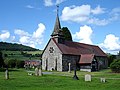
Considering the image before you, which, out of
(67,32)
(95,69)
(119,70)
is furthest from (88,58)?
(67,32)

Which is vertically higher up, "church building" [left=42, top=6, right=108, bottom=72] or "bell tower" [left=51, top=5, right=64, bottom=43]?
"bell tower" [left=51, top=5, right=64, bottom=43]

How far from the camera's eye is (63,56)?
2490 inches

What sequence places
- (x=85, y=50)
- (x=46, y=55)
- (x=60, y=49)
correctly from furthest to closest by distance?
(x=85, y=50), (x=46, y=55), (x=60, y=49)

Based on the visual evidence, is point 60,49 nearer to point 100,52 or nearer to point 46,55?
point 46,55

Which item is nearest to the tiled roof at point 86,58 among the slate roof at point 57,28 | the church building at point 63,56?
the church building at point 63,56

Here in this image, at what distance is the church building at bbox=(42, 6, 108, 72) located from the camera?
209ft

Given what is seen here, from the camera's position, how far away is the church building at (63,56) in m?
63.7

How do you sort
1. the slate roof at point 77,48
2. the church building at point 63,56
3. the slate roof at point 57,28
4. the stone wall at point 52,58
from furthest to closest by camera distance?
the slate roof at point 57,28 → the slate roof at point 77,48 → the stone wall at point 52,58 → the church building at point 63,56

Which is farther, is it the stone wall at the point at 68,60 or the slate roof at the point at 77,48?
the slate roof at the point at 77,48

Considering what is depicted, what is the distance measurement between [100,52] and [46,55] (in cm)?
1941

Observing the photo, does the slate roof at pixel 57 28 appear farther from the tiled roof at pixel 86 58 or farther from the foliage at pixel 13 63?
the foliage at pixel 13 63

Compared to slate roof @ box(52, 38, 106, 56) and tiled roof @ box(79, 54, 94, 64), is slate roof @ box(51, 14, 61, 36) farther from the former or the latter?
tiled roof @ box(79, 54, 94, 64)

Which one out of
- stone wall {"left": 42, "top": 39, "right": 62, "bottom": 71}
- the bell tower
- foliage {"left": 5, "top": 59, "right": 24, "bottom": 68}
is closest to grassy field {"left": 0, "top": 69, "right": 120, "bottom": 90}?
stone wall {"left": 42, "top": 39, "right": 62, "bottom": 71}

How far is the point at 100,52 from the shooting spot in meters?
78.1
